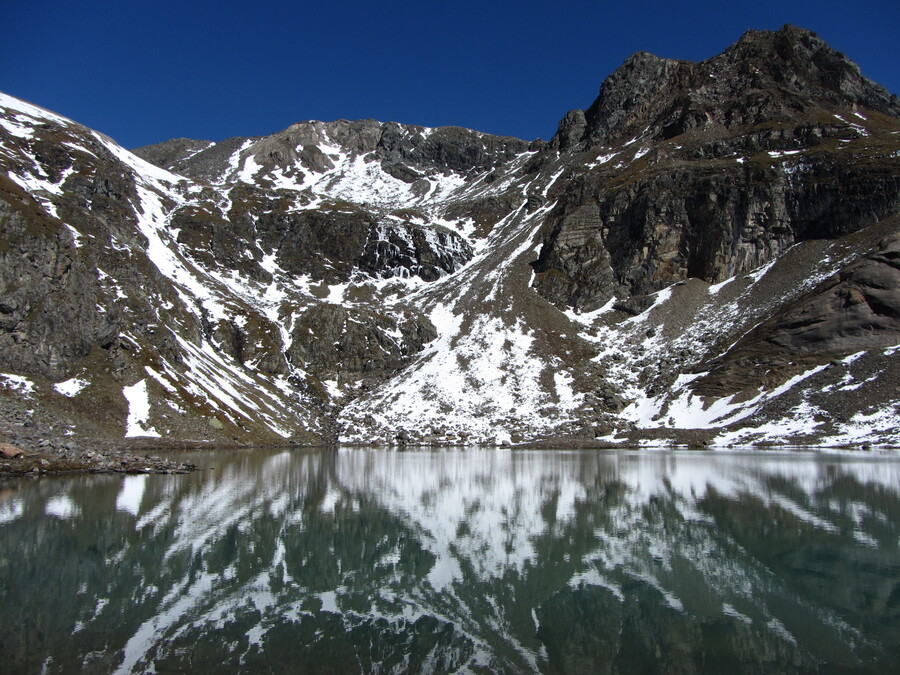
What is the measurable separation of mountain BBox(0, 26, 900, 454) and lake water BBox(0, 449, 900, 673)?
3910 centimetres

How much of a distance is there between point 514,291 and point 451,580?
109186 mm

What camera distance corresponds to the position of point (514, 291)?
4934 inches

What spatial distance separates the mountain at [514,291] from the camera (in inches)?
2926

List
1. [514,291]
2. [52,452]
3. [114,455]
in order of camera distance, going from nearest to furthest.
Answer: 1. [52,452]
2. [114,455]
3. [514,291]

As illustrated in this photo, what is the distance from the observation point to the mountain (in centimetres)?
7431

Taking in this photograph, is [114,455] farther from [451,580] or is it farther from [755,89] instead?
[755,89]

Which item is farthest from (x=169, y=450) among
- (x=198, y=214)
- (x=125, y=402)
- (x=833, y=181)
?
(x=833, y=181)

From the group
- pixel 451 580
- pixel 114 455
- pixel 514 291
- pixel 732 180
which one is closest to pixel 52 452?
pixel 114 455

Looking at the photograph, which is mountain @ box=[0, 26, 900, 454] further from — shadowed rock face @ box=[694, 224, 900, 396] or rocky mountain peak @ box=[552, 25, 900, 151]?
rocky mountain peak @ box=[552, 25, 900, 151]

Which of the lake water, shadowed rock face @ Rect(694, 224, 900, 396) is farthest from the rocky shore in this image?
shadowed rock face @ Rect(694, 224, 900, 396)

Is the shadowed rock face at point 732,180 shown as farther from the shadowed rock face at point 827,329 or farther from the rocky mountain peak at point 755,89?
the shadowed rock face at point 827,329

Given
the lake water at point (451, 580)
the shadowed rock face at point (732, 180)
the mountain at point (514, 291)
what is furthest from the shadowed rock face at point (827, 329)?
the lake water at point (451, 580)

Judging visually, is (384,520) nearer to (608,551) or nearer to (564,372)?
(608,551)

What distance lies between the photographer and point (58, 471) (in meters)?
42.9
